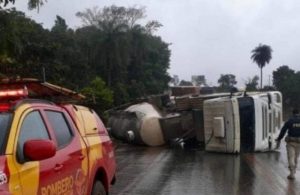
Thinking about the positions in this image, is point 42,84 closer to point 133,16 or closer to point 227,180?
point 227,180

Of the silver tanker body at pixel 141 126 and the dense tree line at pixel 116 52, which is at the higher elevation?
the dense tree line at pixel 116 52

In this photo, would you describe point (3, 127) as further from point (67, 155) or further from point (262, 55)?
point (262, 55)

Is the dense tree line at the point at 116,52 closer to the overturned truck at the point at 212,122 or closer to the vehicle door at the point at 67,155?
the overturned truck at the point at 212,122

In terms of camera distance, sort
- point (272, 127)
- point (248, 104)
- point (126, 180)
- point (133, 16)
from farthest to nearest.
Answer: point (133, 16) < point (272, 127) < point (248, 104) < point (126, 180)

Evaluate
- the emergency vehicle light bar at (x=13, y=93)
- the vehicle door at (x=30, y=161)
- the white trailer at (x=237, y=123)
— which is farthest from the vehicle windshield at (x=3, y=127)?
the white trailer at (x=237, y=123)

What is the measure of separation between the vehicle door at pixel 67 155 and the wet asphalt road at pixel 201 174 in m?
5.49

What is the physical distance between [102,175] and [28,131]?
98.5 inches

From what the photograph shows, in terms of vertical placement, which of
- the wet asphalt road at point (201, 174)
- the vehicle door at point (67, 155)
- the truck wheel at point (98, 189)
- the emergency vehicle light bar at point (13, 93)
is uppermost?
the emergency vehicle light bar at point (13, 93)

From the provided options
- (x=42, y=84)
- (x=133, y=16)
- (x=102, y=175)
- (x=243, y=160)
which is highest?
(x=133, y=16)

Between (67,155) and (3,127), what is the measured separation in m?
1.28

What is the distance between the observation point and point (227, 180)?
1470 cm

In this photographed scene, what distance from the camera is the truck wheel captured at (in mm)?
7391

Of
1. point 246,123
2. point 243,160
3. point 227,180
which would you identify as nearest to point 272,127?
point 246,123

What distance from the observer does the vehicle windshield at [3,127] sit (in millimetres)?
4936
